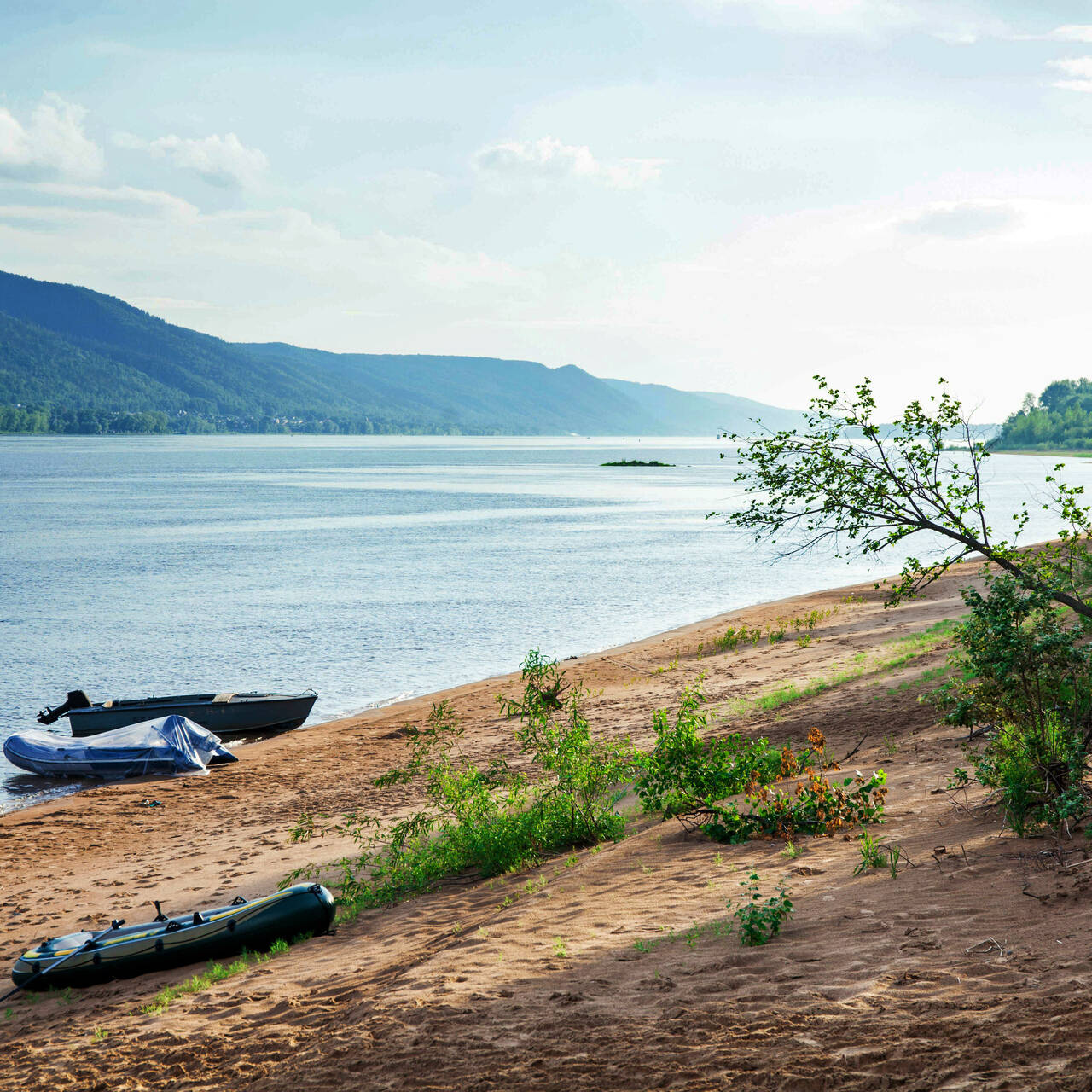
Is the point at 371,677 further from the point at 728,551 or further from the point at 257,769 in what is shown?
the point at 728,551

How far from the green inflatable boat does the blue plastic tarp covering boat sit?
10.9 metres

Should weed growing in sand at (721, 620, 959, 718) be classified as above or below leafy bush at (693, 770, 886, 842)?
below

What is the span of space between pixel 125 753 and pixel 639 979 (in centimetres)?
1676

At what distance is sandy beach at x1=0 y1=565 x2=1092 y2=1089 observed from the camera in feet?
19.1

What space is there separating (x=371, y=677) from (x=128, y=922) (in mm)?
17473

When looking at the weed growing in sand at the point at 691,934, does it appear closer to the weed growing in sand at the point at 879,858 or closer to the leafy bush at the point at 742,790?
the weed growing in sand at the point at 879,858

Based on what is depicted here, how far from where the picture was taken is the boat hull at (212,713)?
23.3 metres

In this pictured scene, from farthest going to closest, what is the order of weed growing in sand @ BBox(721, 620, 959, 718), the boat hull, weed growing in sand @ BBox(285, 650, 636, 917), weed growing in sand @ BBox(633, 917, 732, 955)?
1. the boat hull
2. weed growing in sand @ BBox(721, 620, 959, 718)
3. weed growing in sand @ BBox(285, 650, 636, 917)
4. weed growing in sand @ BBox(633, 917, 732, 955)

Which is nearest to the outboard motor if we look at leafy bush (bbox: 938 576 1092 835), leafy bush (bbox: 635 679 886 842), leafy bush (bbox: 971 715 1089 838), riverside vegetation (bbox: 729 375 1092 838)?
leafy bush (bbox: 635 679 886 842)

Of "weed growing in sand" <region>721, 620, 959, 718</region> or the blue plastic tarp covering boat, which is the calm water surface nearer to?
the blue plastic tarp covering boat

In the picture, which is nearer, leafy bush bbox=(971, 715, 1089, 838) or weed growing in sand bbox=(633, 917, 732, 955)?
weed growing in sand bbox=(633, 917, 732, 955)

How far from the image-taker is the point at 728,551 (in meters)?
62.0

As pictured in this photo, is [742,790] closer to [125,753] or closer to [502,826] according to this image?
[502,826]

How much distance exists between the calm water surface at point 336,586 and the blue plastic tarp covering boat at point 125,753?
1.90 ft
